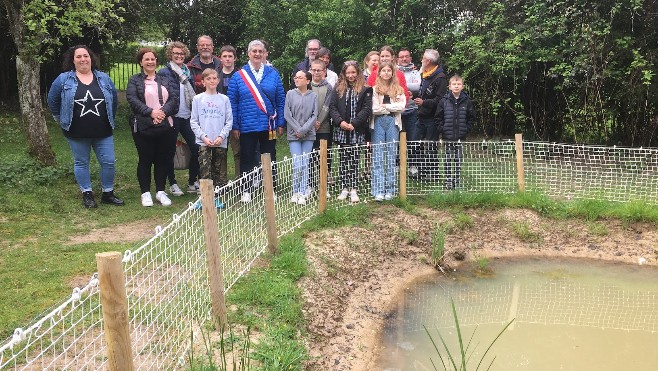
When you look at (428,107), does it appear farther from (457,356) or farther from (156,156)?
(457,356)

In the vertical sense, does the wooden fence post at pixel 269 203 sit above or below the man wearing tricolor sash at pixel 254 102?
below

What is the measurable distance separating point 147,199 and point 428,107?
348cm

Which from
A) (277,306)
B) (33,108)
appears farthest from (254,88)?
(33,108)

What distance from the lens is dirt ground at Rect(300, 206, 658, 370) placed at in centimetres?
443

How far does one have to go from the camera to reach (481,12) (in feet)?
32.8

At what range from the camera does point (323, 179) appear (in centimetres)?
598

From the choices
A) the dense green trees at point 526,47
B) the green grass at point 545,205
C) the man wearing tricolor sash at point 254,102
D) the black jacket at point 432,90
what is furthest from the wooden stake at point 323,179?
the dense green trees at point 526,47

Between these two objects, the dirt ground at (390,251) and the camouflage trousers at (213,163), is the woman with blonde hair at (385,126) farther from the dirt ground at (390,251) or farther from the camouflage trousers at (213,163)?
the camouflage trousers at (213,163)

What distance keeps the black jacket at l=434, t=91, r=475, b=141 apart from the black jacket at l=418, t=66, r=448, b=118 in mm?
109

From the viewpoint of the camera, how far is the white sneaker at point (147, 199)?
620 centimetres

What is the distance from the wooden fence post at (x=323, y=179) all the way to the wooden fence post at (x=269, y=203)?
1.08 m

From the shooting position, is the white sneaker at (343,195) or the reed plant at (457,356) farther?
the white sneaker at (343,195)

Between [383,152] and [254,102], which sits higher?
[254,102]

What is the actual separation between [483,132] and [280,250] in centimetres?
667
